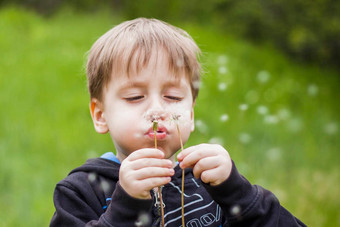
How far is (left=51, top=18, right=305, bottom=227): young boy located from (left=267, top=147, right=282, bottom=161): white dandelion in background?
3002 mm

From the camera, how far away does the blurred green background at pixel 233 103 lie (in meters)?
4.43

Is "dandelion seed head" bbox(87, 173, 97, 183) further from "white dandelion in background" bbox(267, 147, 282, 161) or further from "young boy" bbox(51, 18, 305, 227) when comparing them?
"white dandelion in background" bbox(267, 147, 282, 161)

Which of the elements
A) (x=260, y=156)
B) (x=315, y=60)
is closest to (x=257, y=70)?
(x=315, y=60)

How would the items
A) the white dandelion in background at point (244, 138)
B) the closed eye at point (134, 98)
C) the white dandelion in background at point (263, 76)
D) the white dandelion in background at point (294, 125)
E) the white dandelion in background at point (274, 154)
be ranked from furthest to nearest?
the white dandelion in background at point (263, 76), the white dandelion in background at point (294, 125), the white dandelion in background at point (244, 138), the white dandelion in background at point (274, 154), the closed eye at point (134, 98)

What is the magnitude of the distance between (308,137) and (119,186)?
178 inches

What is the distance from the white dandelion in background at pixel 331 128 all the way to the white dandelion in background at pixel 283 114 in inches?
18.8

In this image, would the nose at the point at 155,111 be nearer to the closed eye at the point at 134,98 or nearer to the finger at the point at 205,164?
the closed eye at the point at 134,98

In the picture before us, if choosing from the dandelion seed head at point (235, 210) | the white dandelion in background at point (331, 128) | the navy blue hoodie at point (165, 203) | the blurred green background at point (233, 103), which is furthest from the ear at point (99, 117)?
the white dandelion in background at point (331, 128)

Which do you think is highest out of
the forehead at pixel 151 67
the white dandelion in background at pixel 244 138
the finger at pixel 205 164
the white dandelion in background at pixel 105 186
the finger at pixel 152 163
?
the forehead at pixel 151 67

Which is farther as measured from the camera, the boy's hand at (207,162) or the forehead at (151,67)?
the forehead at (151,67)

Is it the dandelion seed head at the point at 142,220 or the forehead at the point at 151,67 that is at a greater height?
the forehead at the point at 151,67

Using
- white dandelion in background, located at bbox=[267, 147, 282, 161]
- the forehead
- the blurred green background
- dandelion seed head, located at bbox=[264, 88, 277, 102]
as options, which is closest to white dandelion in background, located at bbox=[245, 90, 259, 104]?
the blurred green background

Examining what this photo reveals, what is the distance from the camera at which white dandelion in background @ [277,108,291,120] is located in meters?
6.00

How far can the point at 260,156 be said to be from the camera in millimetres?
5156
